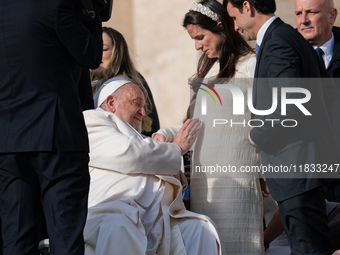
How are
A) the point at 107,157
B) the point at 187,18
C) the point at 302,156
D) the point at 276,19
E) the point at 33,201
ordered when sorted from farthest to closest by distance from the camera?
the point at 187,18 < the point at 107,157 < the point at 276,19 < the point at 302,156 < the point at 33,201

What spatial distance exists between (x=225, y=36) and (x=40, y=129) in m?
2.09

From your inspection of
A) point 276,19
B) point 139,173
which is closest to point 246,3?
point 276,19

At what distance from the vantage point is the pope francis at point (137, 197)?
4797mm

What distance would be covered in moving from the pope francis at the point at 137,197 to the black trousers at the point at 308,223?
0.79 meters

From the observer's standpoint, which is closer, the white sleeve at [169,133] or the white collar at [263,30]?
the white collar at [263,30]

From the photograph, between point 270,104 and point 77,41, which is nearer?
point 77,41

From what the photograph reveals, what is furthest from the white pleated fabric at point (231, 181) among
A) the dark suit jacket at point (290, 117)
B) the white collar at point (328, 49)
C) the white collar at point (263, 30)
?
the white collar at point (328, 49)

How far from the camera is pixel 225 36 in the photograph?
554 centimetres

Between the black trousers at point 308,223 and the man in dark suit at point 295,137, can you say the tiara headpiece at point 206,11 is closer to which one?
the man in dark suit at point 295,137

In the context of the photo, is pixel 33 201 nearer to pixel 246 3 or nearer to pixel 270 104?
pixel 270 104

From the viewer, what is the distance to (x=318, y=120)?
445 cm

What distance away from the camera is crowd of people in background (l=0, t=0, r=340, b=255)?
3.86m

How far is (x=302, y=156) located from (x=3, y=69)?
1705 millimetres

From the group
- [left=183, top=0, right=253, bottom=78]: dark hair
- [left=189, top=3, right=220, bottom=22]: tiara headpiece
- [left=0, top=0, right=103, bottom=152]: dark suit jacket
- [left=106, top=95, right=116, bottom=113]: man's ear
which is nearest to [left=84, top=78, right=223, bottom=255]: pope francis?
[left=106, top=95, right=116, bottom=113]: man's ear
